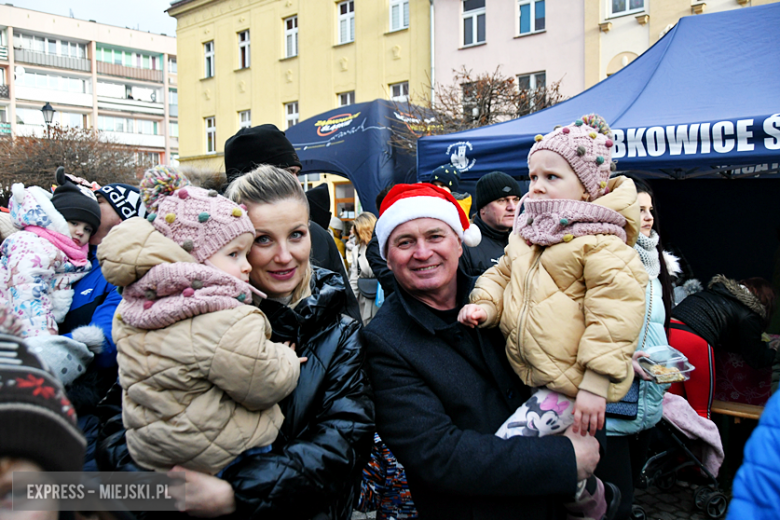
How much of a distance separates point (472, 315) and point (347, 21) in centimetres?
2084

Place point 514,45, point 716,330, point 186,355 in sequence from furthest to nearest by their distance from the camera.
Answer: point 514,45 < point 716,330 < point 186,355

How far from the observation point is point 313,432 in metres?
1.51

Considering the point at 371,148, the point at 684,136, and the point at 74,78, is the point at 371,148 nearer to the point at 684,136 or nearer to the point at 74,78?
the point at 684,136

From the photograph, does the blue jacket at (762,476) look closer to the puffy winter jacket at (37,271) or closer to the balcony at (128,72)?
the puffy winter jacket at (37,271)

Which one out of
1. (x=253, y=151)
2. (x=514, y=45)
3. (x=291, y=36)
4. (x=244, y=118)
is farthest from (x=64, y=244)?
(x=244, y=118)

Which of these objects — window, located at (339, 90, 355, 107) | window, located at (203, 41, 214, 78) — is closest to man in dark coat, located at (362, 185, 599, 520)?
window, located at (339, 90, 355, 107)

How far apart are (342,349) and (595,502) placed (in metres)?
1.05

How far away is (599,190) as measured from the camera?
202cm

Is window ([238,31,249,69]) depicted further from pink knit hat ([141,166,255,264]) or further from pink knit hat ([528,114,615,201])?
pink knit hat ([141,166,255,264])

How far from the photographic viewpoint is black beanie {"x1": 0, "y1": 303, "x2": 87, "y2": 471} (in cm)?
69

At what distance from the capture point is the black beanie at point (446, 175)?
4910 millimetres

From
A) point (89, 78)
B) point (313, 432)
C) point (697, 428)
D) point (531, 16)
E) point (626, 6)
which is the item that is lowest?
point (697, 428)

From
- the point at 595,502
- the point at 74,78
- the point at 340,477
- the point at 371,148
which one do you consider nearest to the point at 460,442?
the point at 340,477

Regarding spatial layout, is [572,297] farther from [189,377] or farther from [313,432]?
[189,377]
